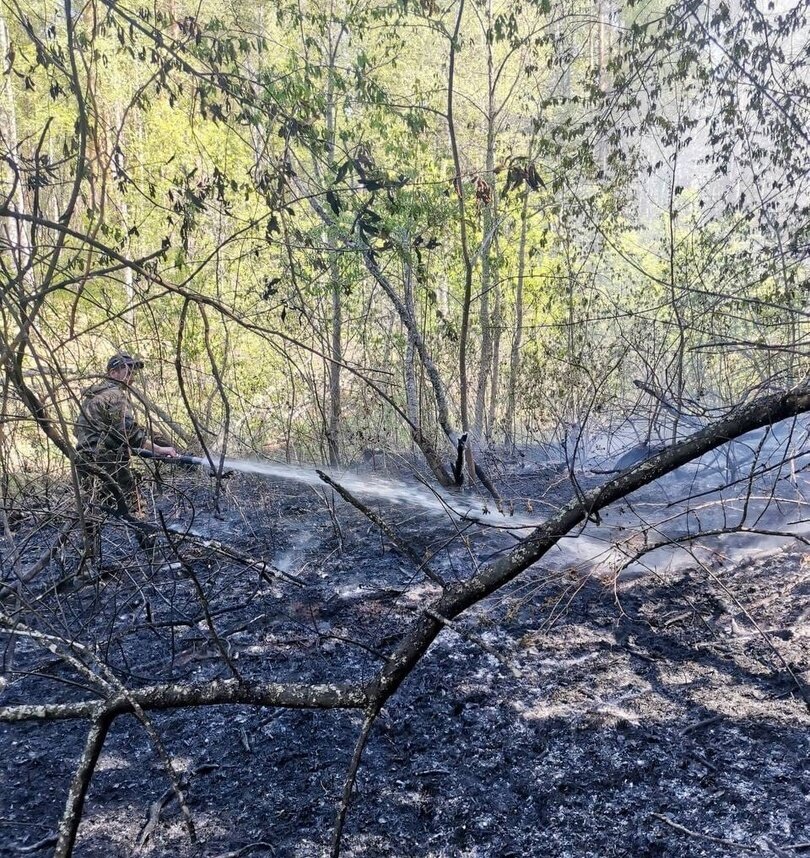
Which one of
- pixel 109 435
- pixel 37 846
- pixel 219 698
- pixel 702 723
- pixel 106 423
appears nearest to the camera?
pixel 219 698

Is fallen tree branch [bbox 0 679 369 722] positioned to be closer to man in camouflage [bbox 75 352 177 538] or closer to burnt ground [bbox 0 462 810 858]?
burnt ground [bbox 0 462 810 858]

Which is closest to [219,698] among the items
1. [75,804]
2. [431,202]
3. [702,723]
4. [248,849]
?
[75,804]

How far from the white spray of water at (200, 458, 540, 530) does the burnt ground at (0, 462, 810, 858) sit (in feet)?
3.49

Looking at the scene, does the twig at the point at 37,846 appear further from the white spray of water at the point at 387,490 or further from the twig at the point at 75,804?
the white spray of water at the point at 387,490

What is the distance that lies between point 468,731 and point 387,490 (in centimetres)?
367

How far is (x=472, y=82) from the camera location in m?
11.1

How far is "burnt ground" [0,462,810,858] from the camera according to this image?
2.71m

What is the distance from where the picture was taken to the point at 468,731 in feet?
10.9

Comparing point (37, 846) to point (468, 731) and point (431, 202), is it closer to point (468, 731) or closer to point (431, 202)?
point (468, 731)

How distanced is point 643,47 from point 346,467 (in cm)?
519

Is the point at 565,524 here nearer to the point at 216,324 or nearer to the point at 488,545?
the point at 488,545

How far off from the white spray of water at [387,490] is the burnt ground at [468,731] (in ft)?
3.49

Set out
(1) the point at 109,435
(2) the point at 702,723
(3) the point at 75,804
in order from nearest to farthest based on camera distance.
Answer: (3) the point at 75,804 < (2) the point at 702,723 < (1) the point at 109,435

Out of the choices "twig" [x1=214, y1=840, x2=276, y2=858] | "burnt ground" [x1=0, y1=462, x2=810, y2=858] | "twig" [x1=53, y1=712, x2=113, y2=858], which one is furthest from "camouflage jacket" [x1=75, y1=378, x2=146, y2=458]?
"twig" [x1=214, y1=840, x2=276, y2=858]
